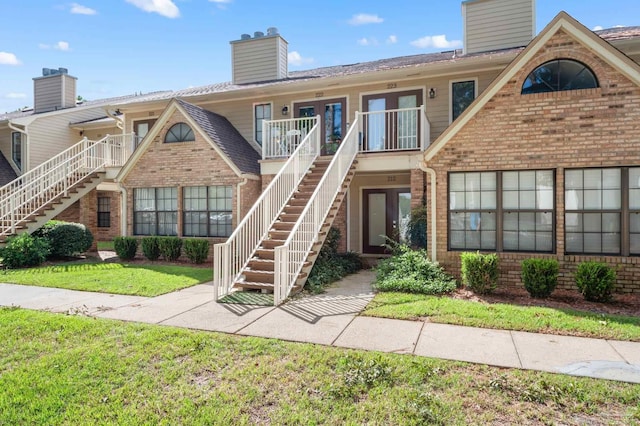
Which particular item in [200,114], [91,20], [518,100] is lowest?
[518,100]

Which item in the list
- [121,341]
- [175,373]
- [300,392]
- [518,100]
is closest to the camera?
[300,392]

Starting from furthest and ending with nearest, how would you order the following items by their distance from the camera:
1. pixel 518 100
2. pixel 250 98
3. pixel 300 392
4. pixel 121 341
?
pixel 250 98, pixel 518 100, pixel 121 341, pixel 300 392

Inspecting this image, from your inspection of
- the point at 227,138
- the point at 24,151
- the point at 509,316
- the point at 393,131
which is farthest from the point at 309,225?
the point at 24,151

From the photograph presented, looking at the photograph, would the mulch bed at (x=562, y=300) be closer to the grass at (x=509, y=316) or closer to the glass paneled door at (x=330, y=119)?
the grass at (x=509, y=316)

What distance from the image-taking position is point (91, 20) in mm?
13781

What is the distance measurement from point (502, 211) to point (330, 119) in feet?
22.7

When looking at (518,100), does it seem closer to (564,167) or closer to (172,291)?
(564,167)

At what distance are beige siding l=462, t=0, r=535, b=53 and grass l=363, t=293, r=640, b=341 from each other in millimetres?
9634

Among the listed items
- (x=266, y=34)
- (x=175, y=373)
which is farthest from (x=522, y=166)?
(x=266, y=34)

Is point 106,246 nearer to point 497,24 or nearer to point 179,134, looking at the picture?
point 179,134

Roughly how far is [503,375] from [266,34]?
15.5 m

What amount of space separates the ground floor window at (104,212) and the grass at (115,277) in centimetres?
817

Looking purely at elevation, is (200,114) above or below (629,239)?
above

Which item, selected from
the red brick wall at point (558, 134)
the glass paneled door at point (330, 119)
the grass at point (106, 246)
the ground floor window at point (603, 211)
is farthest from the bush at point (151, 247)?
the ground floor window at point (603, 211)
